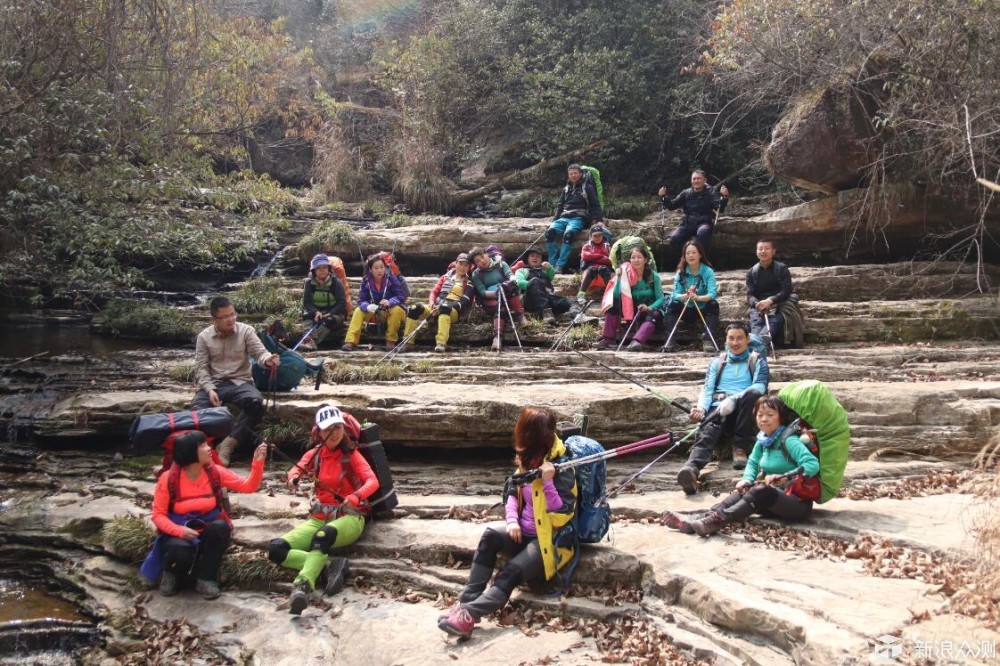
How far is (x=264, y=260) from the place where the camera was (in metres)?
17.0

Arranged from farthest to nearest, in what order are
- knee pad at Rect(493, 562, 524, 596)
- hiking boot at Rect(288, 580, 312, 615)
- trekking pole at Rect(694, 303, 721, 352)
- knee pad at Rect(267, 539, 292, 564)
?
trekking pole at Rect(694, 303, 721, 352)
knee pad at Rect(267, 539, 292, 564)
hiking boot at Rect(288, 580, 312, 615)
knee pad at Rect(493, 562, 524, 596)

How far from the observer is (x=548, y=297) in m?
12.7

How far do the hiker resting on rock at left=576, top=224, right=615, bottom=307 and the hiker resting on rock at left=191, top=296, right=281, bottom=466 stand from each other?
6.19m

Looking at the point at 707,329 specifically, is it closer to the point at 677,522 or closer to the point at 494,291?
the point at 494,291

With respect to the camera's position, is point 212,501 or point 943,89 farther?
point 943,89

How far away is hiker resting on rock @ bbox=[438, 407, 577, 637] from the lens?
5.39 m

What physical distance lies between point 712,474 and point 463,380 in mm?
3596

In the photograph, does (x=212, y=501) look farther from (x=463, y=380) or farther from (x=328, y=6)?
(x=328, y=6)

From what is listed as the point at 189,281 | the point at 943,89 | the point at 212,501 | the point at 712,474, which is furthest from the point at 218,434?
the point at 943,89

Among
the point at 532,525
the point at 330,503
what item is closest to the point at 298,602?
the point at 330,503

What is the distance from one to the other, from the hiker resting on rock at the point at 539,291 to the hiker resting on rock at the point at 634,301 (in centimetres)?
124

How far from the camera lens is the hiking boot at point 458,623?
5051 millimetres

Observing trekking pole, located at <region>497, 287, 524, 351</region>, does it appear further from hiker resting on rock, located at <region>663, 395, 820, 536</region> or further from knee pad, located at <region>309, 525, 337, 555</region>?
knee pad, located at <region>309, 525, 337, 555</region>

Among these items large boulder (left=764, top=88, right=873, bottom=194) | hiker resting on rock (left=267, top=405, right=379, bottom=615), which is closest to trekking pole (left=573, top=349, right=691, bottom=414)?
hiker resting on rock (left=267, top=405, right=379, bottom=615)
